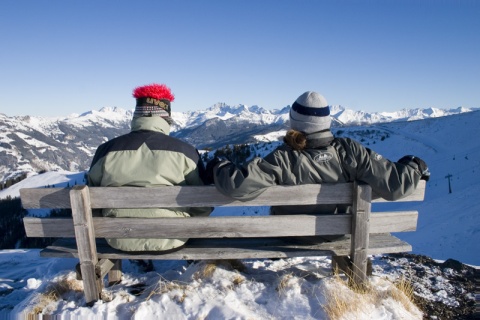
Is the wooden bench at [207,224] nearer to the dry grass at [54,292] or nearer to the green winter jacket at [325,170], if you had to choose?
the green winter jacket at [325,170]

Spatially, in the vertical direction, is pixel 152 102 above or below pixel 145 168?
above

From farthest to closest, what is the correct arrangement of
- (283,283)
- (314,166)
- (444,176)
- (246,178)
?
(444,176)
(283,283)
(314,166)
(246,178)

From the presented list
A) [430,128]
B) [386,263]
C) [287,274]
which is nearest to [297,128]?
[287,274]

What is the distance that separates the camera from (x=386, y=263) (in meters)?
6.11

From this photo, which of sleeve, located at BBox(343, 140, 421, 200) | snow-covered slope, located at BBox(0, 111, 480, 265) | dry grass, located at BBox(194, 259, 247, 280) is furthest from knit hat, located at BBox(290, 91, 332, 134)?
snow-covered slope, located at BBox(0, 111, 480, 265)

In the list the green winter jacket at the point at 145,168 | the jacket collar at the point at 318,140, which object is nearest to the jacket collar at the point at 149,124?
the green winter jacket at the point at 145,168

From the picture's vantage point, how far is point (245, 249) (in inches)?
164

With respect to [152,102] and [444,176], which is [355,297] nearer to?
[152,102]

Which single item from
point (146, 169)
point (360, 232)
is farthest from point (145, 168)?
point (360, 232)

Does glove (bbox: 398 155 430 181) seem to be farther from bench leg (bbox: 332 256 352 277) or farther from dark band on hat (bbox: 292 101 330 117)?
bench leg (bbox: 332 256 352 277)

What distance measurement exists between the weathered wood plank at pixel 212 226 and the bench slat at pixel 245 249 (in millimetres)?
258

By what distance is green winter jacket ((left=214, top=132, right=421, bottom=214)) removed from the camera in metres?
3.66

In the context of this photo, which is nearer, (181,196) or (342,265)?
(181,196)

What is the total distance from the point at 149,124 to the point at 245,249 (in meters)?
1.90
